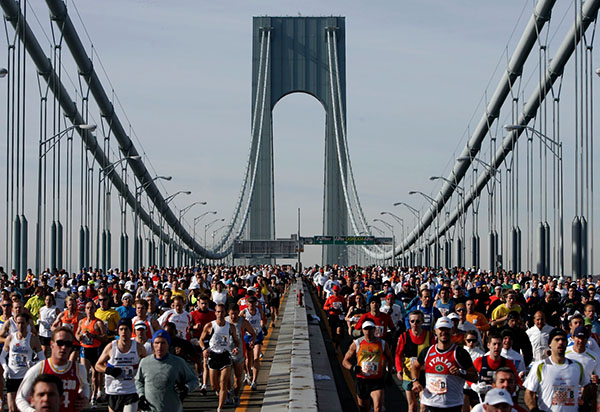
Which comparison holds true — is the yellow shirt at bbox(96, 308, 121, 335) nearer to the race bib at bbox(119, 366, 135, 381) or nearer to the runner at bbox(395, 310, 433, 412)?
the race bib at bbox(119, 366, 135, 381)

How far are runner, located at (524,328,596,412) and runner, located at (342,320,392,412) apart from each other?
254 centimetres

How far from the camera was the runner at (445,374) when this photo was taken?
397 inches

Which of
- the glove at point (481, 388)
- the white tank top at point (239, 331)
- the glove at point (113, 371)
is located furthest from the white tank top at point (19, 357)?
the glove at point (481, 388)

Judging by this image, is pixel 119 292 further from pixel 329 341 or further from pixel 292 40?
pixel 292 40

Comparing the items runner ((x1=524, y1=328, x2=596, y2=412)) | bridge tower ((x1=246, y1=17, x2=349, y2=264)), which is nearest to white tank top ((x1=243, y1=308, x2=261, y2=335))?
runner ((x1=524, y1=328, x2=596, y2=412))

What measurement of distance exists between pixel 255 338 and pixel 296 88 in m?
139

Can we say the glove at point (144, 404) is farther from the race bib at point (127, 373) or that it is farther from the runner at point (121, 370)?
the race bib at point (127, 373)

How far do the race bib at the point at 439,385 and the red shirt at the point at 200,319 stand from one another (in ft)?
18.0

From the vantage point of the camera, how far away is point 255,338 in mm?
14555

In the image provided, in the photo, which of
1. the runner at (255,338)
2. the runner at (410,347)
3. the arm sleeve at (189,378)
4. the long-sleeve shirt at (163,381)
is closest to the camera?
the long-sleeve shirt at (163,381)

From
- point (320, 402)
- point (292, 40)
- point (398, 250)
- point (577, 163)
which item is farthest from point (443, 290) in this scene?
point (292, 40)

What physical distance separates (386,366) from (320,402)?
117 centimetres

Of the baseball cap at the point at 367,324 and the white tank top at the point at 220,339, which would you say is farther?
the white tank top at the point at 220,339

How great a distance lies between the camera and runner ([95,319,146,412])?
416 inches
